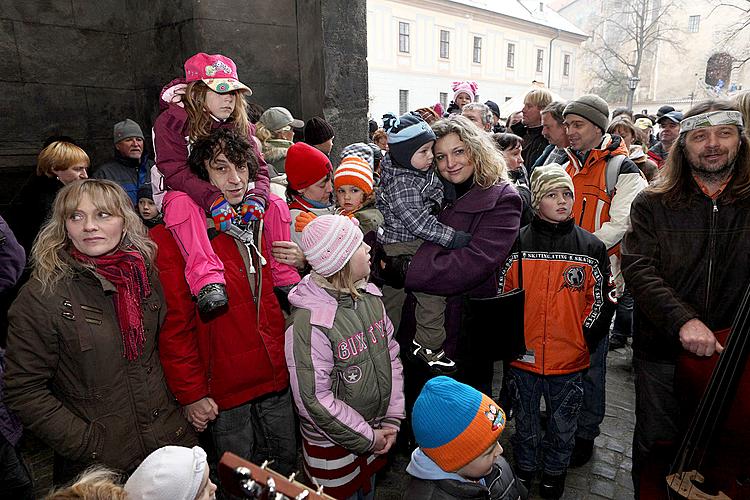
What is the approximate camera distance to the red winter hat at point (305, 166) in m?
3.05

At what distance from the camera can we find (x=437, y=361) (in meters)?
2.65

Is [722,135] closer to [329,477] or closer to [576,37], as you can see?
[329,477]

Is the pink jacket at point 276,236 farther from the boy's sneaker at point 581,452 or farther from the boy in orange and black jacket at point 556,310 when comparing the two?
the boy's sneaker at point 581,452

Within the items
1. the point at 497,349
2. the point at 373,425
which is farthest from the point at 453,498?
the point at 497,349

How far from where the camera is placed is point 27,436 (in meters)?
3.78

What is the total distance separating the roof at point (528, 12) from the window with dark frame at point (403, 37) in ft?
19.4

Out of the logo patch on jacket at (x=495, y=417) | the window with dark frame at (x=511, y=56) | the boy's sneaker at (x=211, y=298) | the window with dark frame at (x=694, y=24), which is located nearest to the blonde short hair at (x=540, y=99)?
the logo patch on jacket at (x=495, y=417)

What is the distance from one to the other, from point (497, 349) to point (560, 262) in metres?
0.67

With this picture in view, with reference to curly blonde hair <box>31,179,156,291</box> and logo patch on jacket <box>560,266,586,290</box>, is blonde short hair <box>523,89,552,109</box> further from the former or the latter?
curly blonde hair <box>31,179,156,291</box>

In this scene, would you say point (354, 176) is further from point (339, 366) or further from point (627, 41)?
point (627, 41)

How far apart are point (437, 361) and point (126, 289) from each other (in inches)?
63.5

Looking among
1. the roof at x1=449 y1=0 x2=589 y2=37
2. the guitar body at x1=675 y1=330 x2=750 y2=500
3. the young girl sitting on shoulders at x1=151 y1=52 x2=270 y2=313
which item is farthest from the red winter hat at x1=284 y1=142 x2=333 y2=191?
the roof at x1=449 y1=0 x2=589 y2=37

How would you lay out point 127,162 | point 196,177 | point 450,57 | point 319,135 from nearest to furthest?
point 196,177 → point 319,135 → point 127,162 → point 450,57

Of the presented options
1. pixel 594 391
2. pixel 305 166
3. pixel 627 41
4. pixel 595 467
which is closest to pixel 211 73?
pixel 305 166
